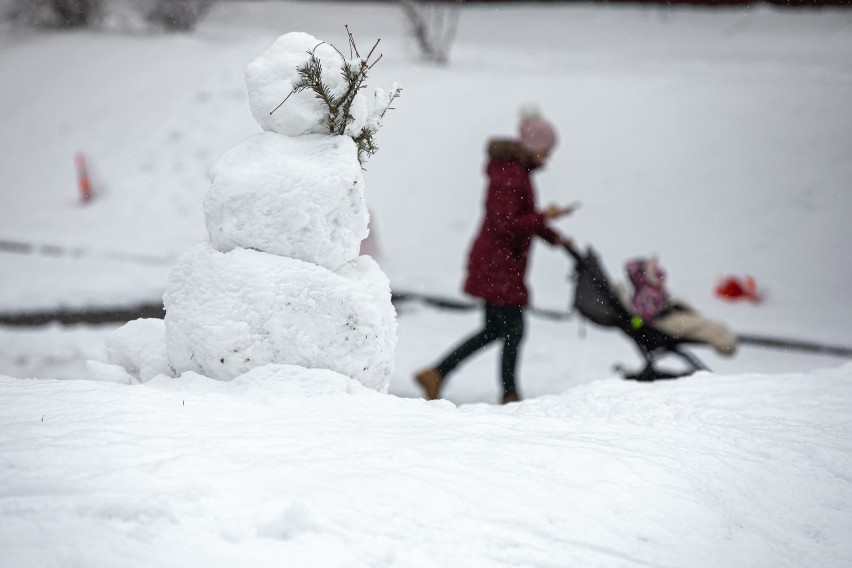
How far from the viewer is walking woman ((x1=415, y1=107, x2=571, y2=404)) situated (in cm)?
514

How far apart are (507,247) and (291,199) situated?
229 cm

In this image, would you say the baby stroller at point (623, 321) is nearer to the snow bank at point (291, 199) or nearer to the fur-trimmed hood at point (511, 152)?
the fur-trimmed hood at point (511, 152)

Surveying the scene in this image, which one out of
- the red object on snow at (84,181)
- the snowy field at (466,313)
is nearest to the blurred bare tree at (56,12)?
the snowy field at (466,313)

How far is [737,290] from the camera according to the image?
8.58m

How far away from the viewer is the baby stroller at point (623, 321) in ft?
17.8

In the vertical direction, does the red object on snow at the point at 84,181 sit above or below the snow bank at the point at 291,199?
below

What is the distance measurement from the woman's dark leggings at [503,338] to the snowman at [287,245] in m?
1.94

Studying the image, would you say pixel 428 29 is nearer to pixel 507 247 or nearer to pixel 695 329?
pixel 507 247

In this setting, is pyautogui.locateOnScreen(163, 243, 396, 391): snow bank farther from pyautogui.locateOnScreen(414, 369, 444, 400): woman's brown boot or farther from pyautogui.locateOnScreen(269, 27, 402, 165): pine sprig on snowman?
pyautogui.locateOnScreen(414, 369, 444, 400): woman's brown boot

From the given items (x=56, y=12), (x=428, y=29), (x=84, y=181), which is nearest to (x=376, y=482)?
(x=84, y=181)

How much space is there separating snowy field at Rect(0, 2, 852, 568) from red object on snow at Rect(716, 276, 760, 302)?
0.37 feet

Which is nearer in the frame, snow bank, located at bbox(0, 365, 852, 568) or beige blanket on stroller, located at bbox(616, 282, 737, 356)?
snow bank, located at bbox(0, 365, 852, 568)

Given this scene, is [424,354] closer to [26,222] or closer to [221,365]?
[221,365]

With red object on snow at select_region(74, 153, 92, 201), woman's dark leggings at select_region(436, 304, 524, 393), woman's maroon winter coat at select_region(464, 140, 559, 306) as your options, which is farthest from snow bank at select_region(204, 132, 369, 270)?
red object on snow at select_region(74, 153, 92, 201)
